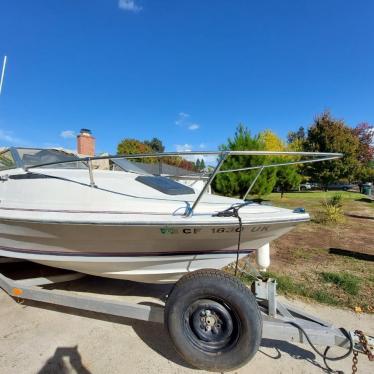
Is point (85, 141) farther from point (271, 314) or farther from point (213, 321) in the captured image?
point (271, 314)

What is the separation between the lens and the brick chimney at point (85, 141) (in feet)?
26.7

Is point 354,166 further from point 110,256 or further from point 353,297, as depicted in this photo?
point 110,256

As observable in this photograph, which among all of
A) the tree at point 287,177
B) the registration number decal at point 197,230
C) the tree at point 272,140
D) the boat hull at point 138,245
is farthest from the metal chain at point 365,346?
the tree at point 272,140

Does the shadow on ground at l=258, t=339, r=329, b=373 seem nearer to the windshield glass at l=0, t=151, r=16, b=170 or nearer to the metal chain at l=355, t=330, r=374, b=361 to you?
the metal chain at l=355, t=330, r=374, b=361

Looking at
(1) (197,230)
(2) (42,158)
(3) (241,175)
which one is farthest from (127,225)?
(3) (241,175)

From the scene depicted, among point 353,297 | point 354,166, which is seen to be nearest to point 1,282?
point 353,297

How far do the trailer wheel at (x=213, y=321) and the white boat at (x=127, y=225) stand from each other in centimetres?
38

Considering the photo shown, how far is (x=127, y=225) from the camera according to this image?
2.36m

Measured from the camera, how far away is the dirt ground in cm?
226

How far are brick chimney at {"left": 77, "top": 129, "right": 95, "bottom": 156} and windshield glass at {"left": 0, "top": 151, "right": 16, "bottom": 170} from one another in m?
4.16

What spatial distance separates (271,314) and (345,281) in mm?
2009

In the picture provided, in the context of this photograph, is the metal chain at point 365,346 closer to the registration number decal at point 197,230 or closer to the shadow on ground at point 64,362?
the registration number decal at point 197,230

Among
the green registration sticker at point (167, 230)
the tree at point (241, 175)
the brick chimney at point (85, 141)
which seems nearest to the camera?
the green registration sticker at point (167, 230)

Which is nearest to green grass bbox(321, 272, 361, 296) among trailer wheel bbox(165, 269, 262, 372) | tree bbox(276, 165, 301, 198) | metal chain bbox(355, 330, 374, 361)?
metal chain bbox(355, 330, 374, 361)
